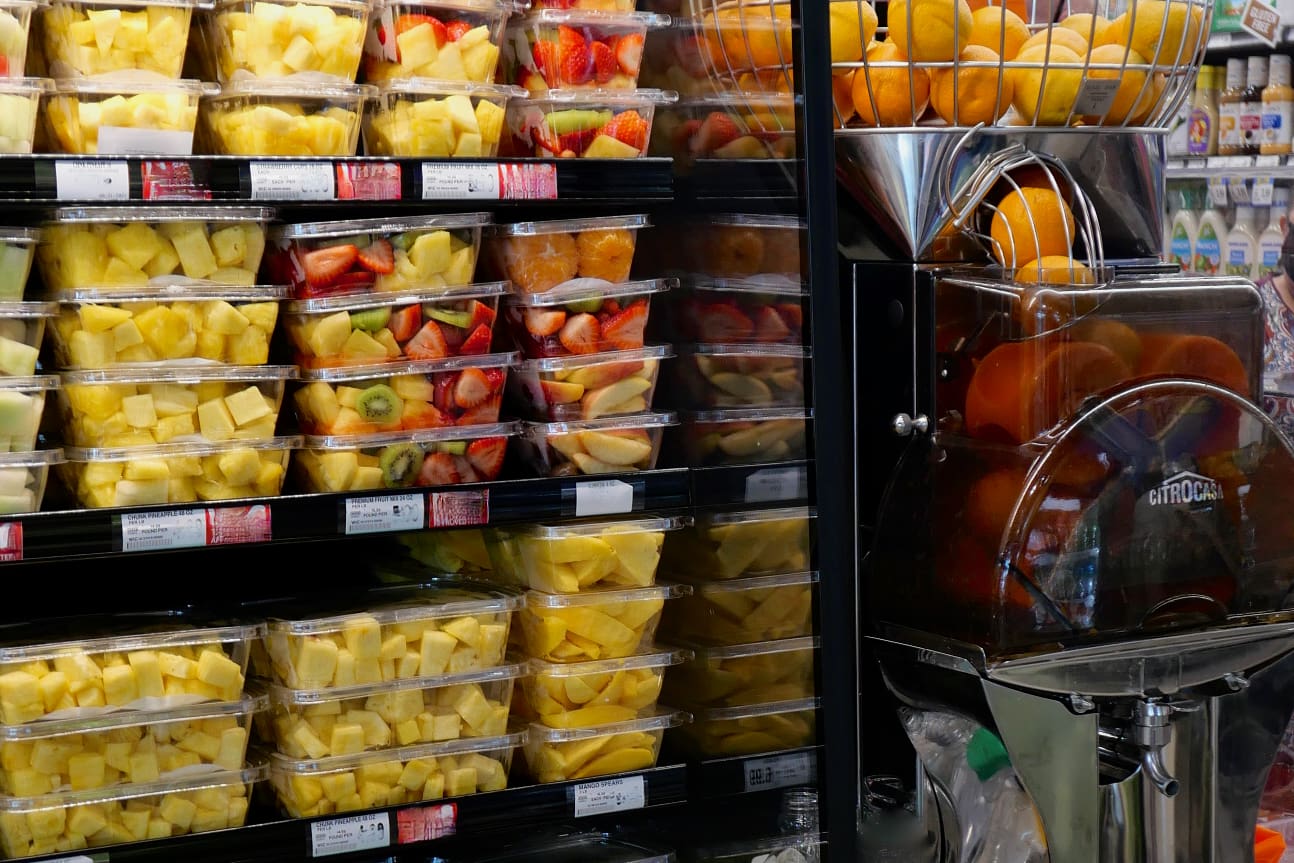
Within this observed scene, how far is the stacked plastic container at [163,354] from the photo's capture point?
1.56 metres

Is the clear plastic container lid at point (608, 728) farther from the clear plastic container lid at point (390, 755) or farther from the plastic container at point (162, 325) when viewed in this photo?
the plastic container at point (162, 325)

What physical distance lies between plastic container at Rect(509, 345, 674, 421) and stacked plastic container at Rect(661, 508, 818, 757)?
0.63 ft

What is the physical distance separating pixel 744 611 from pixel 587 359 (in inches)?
15.3

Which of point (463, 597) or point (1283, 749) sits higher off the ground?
point (463, 597)

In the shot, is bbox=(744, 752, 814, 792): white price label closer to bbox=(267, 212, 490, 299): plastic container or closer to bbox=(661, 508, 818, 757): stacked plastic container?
bbox=(661, 508, 818, 757): stacked plastic container

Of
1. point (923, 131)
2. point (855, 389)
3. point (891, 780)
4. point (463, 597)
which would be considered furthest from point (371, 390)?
point (891, 780)

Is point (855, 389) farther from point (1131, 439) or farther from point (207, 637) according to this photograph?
point (207, 637)

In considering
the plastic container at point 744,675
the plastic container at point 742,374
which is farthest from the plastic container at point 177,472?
the plastic container at point 744,675

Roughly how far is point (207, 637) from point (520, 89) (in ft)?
2.52

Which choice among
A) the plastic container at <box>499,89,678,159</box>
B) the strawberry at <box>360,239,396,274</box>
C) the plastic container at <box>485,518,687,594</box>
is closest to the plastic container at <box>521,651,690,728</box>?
the plastic container at <box>485,518,687,594</box>

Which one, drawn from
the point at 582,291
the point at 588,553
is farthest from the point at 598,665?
the point at 582,291

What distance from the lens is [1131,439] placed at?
1594 mm

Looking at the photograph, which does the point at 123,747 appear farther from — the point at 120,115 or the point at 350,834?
the point at 120,115

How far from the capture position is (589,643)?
71.7 inches
